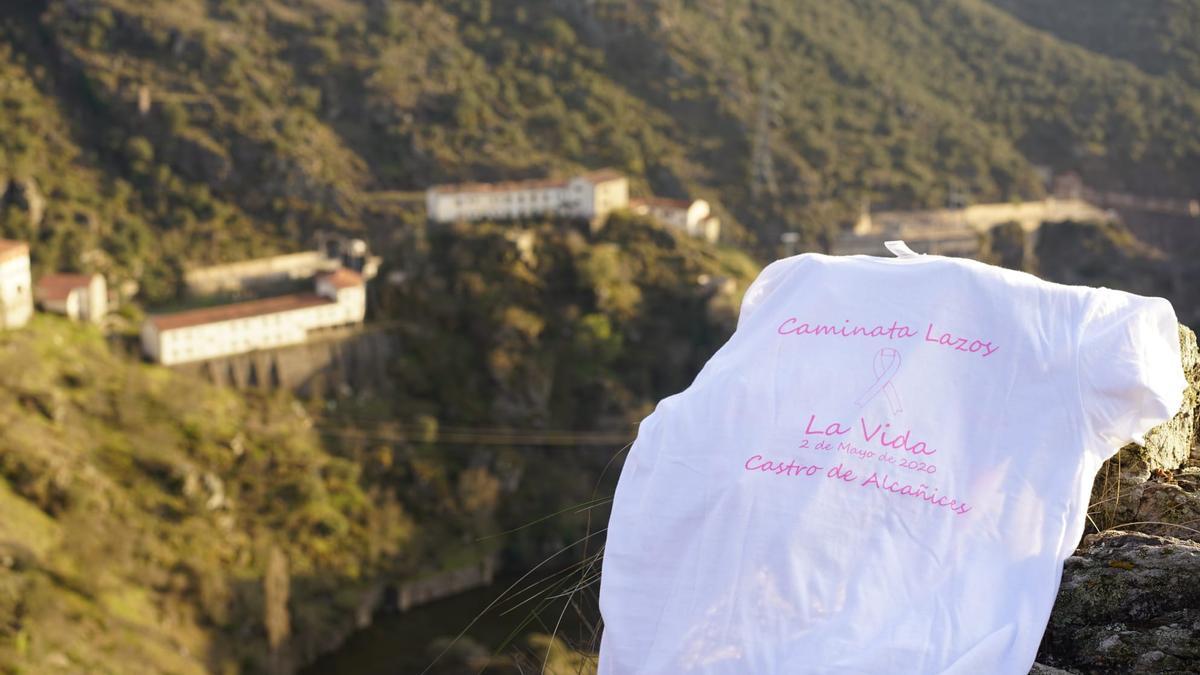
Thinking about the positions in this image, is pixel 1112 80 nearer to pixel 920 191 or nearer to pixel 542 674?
pixel 920 191

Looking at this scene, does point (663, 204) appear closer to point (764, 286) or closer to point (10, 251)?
point (10, 251)

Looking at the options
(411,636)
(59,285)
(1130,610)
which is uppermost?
(1130,610)

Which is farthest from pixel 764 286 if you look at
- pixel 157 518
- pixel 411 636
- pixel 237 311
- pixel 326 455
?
pixel 237 311

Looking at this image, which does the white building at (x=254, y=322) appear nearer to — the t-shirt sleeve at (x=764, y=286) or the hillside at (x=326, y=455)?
the hillside at (x=326, y=455)

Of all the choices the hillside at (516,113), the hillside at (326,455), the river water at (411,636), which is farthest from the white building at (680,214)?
the river water at (411,636)

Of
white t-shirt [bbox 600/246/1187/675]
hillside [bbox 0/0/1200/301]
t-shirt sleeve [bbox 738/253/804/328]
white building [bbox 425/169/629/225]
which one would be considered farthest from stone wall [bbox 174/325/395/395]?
white t-shirt [bbox 600/246/1187/675]

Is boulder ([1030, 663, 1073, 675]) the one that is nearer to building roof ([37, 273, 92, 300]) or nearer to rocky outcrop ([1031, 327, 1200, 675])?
rocky outcrop ([1031, 327, 1200, 675])
